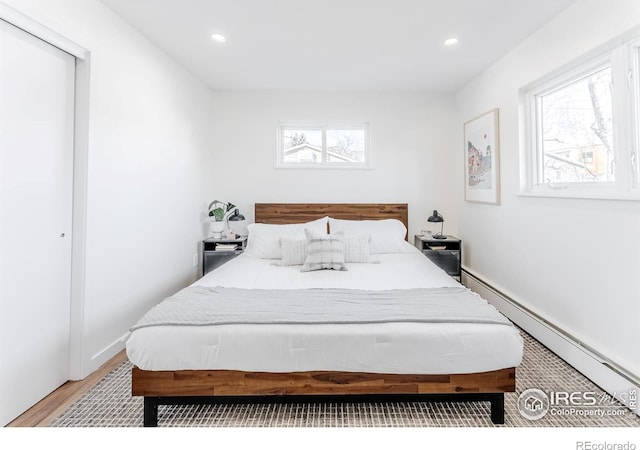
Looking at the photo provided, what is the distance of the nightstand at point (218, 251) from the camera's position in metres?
3.76

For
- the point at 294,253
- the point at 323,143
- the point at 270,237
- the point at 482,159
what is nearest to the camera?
the point at 294,253

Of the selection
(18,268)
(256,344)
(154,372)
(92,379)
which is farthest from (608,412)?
(18,268)

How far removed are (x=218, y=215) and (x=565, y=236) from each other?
129 inches

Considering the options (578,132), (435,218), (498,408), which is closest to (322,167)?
(435,218)

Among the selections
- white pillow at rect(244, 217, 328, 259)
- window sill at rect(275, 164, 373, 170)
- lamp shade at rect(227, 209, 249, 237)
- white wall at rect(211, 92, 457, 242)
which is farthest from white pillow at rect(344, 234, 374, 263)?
lamp shade at rect(227, 209, 249, 237)

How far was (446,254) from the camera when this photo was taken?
3865mm

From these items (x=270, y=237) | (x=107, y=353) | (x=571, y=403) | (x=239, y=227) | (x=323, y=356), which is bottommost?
(x=571, y=403)

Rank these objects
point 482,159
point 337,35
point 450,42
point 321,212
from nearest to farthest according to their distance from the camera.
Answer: point 337,35 → point 450,42 → point 482,159 → point 321,212

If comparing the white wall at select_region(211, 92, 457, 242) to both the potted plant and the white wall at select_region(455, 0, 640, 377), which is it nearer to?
the potted plant

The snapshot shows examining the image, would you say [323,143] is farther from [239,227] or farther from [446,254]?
[446,254]

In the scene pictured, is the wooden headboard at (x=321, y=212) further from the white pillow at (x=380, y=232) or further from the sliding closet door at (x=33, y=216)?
the sliding closet door at (x=33, y=216)

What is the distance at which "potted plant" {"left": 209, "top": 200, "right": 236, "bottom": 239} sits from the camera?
3916 millimetres

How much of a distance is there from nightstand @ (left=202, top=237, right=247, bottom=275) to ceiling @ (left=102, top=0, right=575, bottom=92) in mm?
1808

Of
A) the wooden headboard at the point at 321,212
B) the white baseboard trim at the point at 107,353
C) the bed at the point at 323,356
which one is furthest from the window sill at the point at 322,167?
the bed at the point at 323,356
